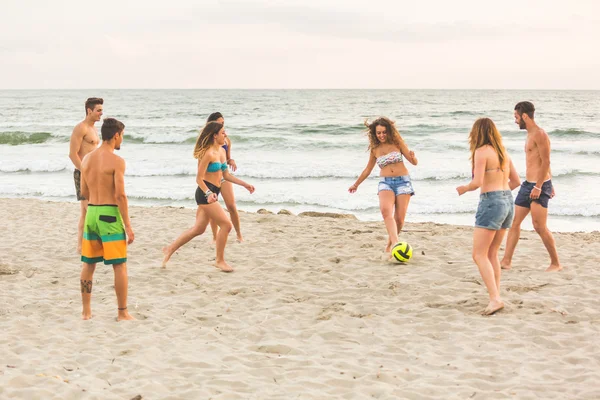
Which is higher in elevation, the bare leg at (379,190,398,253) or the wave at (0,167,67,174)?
the bare leg at (379,190,398,253)

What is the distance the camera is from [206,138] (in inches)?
285

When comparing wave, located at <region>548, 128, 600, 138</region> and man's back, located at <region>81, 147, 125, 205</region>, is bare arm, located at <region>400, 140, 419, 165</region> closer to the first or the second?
man's back, located at <region>81, 147, 125, 205</region>

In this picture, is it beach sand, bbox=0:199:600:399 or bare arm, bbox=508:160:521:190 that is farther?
bare arm, bbox=508:160:521:190

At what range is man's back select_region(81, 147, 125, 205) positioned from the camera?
5.30m

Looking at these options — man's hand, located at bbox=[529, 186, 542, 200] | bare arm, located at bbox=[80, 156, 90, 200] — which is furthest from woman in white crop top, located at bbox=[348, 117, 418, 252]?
bare arm, located at bbox=[80, 156, 90, 200]

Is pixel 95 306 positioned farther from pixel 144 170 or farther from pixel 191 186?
pixel 144 170

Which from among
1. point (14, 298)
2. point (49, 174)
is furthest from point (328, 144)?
point (14, 298)

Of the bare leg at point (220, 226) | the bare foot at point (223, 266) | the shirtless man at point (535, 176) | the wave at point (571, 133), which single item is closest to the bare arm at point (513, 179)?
the shirtless man at point (535, 176)

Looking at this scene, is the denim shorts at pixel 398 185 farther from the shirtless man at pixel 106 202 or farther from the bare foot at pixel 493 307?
the shirtless man at pixel 106 202

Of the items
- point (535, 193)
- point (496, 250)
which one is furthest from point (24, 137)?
point (496, 250)

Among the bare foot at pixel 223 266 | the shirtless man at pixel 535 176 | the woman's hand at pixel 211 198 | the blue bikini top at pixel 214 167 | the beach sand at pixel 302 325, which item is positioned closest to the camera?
the beach sand at pixel 302 325

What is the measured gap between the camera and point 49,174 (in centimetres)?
2044

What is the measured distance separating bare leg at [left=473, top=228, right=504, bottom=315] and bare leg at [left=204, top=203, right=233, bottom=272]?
9.92 ft

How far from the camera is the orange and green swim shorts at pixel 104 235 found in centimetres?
532
